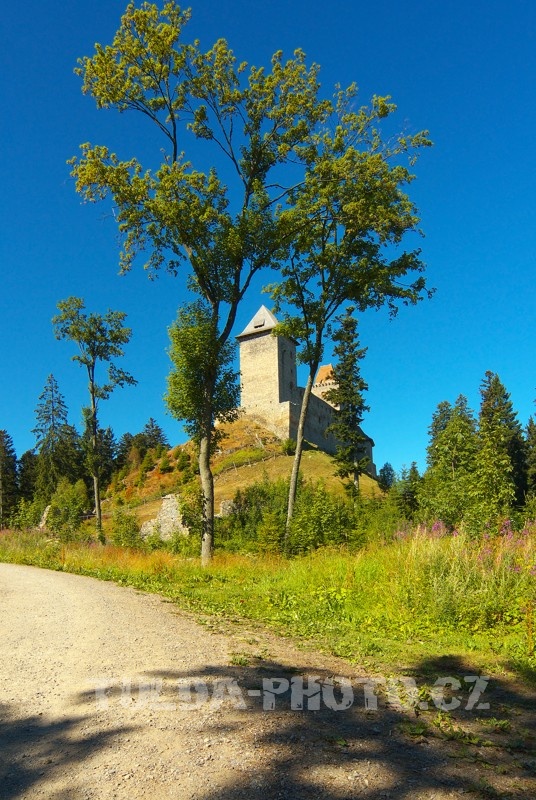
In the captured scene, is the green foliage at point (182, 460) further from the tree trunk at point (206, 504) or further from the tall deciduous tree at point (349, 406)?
the tree trunk at point (206, 504)

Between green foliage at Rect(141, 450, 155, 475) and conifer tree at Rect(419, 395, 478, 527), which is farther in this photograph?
green foliage at Rect(141, 450, 155, 475)

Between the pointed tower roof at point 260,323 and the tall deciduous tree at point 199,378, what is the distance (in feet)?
162

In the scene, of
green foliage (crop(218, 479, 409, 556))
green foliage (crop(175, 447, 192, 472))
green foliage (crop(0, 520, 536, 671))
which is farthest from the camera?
green foliage (crop(175, 447, 192, 472))

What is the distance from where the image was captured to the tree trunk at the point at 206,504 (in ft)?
47.5

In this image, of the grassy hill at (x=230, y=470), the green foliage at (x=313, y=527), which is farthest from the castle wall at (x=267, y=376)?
the green foliage at (x=313, y=527)

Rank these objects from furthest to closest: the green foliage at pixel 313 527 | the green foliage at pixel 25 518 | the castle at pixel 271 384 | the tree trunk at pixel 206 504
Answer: the castle at pixel 271 384, the green foliage at pixel 25 518, the tree trunk at pixel 206 504, the green foliage at pixel 313 527

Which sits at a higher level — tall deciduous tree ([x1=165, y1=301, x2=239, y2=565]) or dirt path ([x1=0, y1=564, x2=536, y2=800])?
tall deciduous tree ([x1=165, y1=301, x2=239, y2=565])

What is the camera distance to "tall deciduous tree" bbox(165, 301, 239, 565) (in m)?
15.5

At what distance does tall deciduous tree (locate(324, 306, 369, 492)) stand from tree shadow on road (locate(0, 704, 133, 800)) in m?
38.2

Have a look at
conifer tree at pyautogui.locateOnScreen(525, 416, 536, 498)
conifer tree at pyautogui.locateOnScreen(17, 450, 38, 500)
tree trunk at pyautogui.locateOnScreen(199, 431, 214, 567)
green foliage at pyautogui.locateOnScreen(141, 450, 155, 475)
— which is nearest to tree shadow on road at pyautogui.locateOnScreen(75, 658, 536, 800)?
tree trunk at pyautogui.locateOnScreen(199, 431, 214, 567)

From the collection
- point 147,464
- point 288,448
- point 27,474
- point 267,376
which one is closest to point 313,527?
point 288,448

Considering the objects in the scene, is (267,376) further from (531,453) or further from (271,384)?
(531,453)

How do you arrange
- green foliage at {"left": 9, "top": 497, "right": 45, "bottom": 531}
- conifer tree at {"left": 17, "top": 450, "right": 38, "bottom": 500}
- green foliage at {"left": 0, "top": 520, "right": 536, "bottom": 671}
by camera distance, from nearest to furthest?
1. green foliage at {"left": 0, "top": 520, "right": 536, "bottom": 671}
2. green foliage at {"left": 9, "top": 497, "right": 45, "bottom": 531}
3. conifer tree at {"left": 17, "top": 450, "right": 38, "bottom": 500}

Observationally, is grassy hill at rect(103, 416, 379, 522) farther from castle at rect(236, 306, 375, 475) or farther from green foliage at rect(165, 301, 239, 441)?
green foliage at rect(165, 301, 239, 441)
